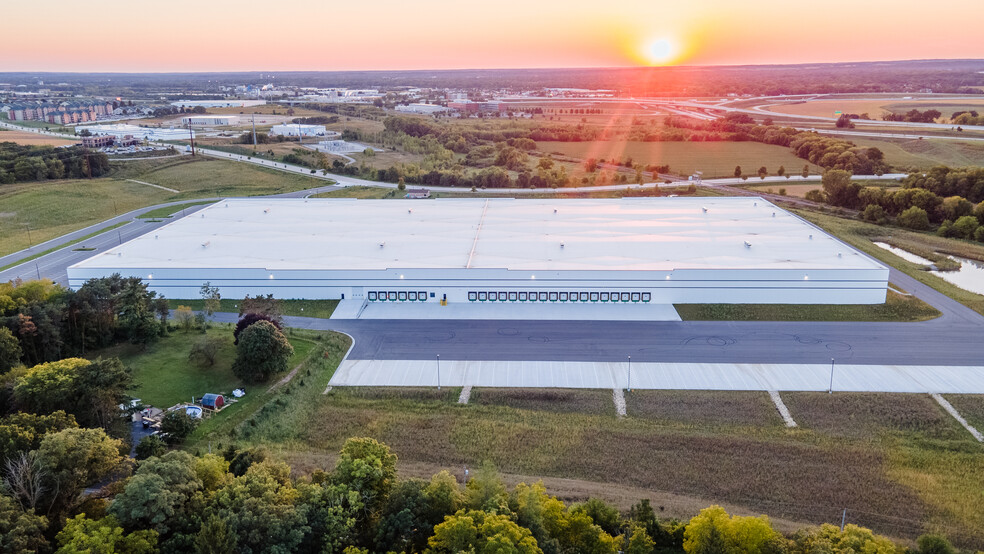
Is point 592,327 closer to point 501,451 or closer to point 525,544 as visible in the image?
point 501,451

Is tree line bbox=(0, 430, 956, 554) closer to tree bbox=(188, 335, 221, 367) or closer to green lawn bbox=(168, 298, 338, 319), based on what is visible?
tree bbox=(188, 335, 221, 367)

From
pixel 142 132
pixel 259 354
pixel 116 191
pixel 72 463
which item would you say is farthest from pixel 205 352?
pixel 142 132

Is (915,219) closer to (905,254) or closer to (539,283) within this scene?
(905,254)

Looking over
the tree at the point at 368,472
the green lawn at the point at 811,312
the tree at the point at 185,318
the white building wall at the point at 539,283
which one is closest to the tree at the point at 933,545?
the tree at the point at 368,472

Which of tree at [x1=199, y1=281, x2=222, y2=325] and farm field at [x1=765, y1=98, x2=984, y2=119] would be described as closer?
tree at [x1=199, y1=281, x2=222, y2=325]

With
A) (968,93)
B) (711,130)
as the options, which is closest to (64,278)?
(711,130)

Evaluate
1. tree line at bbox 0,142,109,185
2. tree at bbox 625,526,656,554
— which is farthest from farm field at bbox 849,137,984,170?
tree line at bbox 0,142,109,185
